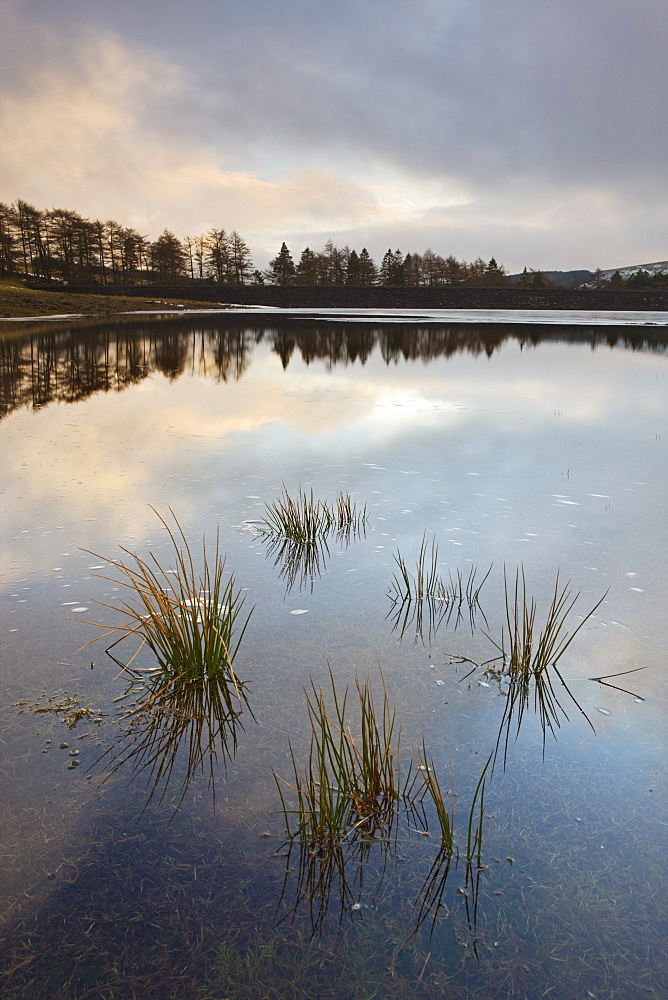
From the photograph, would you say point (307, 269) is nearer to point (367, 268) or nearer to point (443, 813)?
point (367, 268)

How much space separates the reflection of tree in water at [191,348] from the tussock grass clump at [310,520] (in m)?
8.49

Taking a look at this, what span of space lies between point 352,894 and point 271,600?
259 centimetres

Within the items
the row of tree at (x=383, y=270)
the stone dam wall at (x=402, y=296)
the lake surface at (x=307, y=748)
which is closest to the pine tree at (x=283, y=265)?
the row of tree at (x=383, y=270)

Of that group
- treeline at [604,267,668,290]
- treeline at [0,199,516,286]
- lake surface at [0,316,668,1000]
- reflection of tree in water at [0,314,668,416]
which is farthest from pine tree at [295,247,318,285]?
lake surface at [0,316,668,1000]

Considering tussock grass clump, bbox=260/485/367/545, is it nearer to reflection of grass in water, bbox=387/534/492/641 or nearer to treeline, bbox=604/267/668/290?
reflection of grass in water, bbox=387/534/492/641

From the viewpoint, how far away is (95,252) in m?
101

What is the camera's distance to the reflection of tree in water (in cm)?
1762

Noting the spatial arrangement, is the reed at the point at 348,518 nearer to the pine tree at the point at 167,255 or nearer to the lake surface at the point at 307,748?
the lake surface at the point at 307,748

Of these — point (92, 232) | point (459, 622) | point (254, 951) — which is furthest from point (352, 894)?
point (92, 232)

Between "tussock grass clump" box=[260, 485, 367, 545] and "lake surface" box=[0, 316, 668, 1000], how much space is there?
0.63 feet

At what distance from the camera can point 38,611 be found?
14.9 ft

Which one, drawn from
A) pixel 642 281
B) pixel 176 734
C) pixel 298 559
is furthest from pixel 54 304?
pixel 642 281

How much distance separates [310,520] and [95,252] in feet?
354

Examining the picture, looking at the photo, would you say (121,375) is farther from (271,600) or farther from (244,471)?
(271,600)
